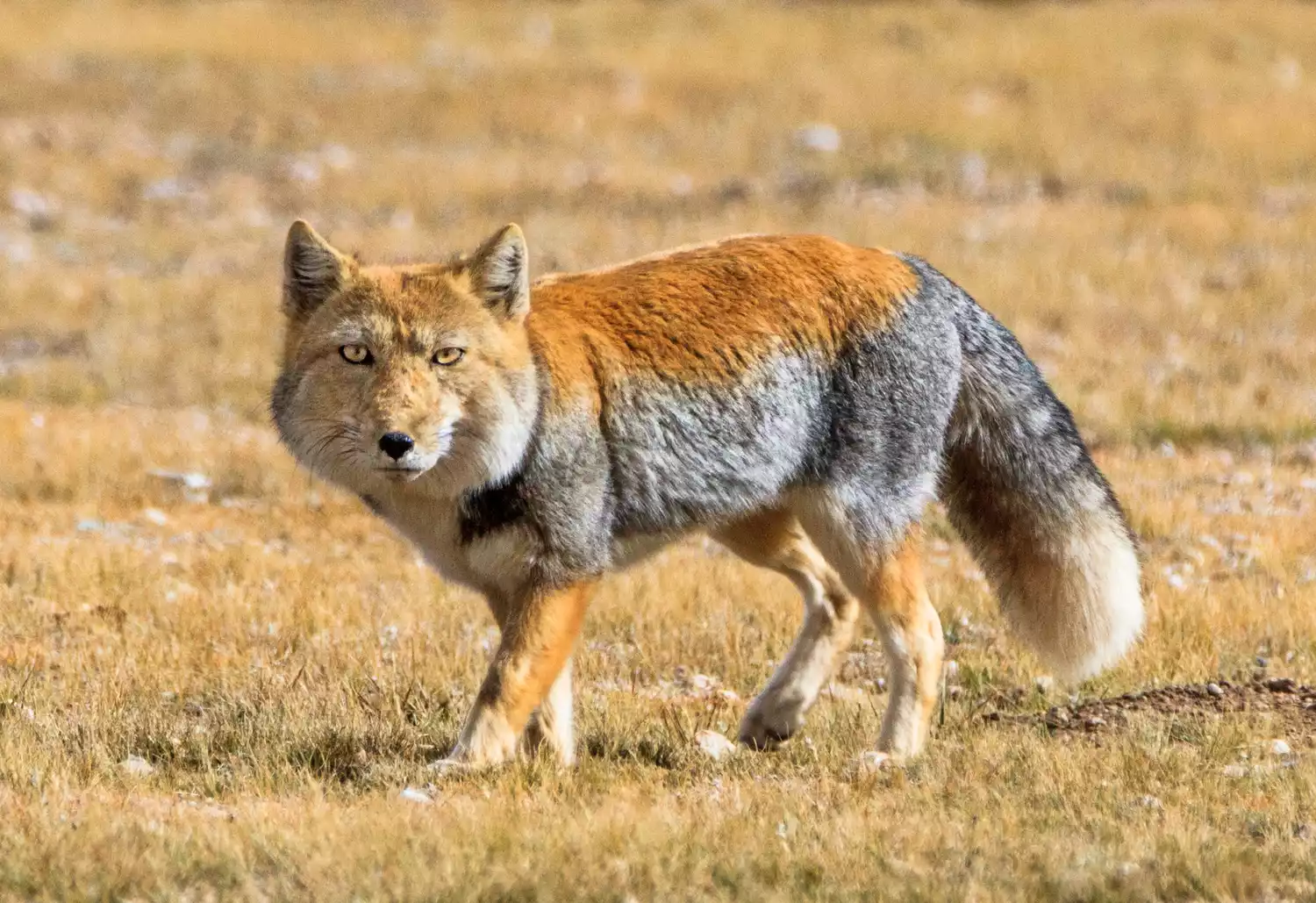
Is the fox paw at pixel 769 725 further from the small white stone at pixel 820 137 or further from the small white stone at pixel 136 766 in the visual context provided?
the small white stone at pixel 820 137

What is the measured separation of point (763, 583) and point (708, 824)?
3.59m

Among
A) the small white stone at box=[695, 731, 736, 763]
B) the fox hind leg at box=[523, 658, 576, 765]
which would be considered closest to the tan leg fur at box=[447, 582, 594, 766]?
the fox hind leg at box=[523, 658, 576, 765]

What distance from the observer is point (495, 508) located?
247 inches

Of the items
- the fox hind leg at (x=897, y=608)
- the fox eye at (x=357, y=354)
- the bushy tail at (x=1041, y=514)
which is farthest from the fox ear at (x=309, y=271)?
the bushy tail at (x=1041, y=514)

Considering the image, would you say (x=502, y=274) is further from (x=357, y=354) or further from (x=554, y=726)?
(x=554, y=726)

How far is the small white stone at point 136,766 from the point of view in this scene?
20.9 feet

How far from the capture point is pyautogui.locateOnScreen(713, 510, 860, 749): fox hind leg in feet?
23.4

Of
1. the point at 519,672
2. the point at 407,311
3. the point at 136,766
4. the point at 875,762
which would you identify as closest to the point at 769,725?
the point at 875,762

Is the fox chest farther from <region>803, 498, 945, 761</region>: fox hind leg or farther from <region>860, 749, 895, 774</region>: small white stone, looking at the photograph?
<region>860, 749, 895, 774</region>: small white stone

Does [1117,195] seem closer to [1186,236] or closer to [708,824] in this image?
[1186,236]

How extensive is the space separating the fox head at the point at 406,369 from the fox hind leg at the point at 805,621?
155cm

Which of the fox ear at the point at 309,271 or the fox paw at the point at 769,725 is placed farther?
the fox paw at the point at 769,725

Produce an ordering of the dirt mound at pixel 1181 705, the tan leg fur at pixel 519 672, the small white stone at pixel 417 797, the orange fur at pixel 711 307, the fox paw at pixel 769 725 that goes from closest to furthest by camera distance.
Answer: the small white stone at pixel 417 797
the tan leg fur at pixel 519 672
the orange fur at pixel 711 307
the dirt mound at pixel 1181 705
the fox paw at pixel 769 725

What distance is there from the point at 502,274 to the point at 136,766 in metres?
2.12
